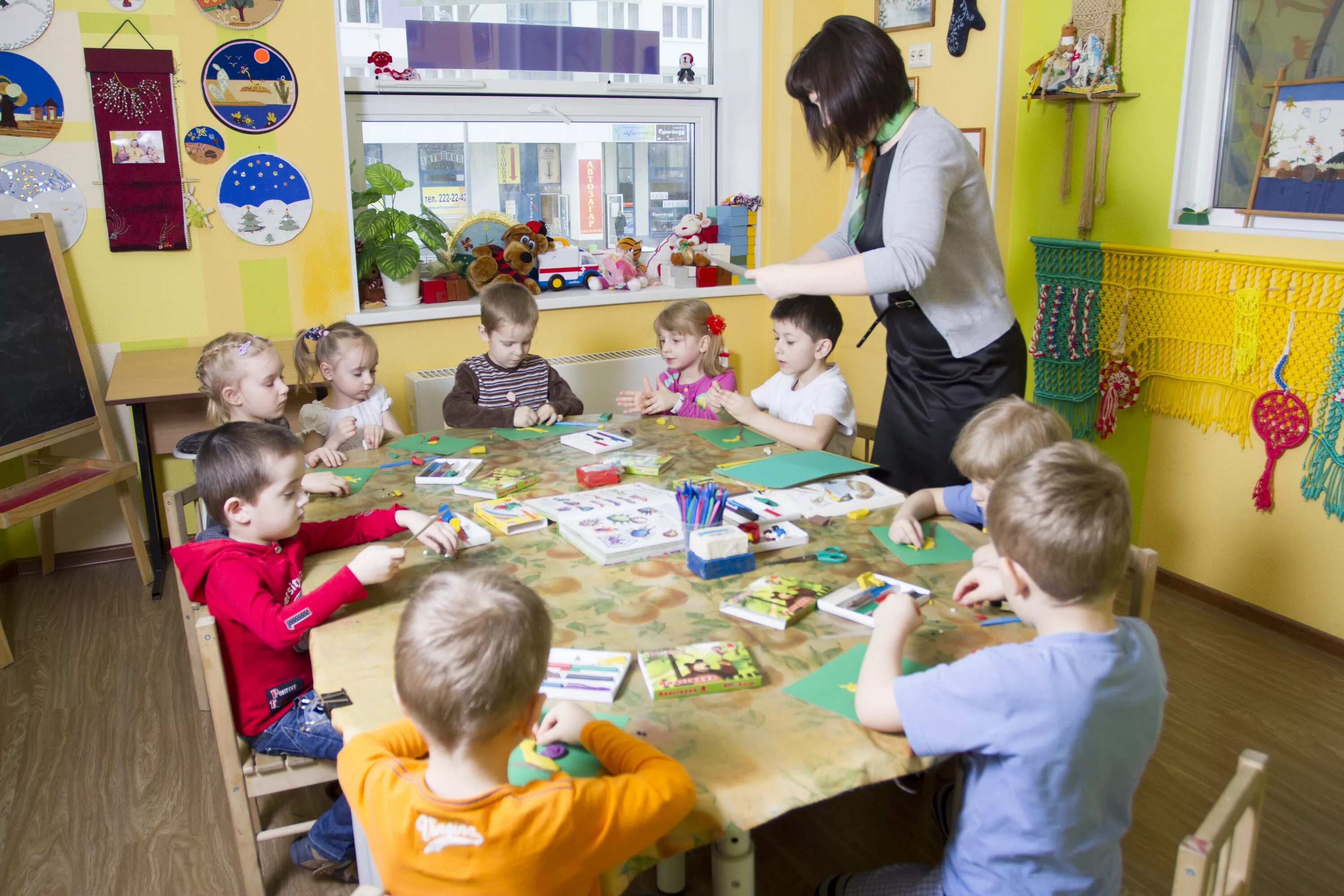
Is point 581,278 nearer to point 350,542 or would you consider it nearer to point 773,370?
point 773,370

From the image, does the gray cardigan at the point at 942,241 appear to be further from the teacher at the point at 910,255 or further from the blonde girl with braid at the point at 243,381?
the blonde girl with braid at the point at 243,381

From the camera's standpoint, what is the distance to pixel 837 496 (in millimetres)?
1906

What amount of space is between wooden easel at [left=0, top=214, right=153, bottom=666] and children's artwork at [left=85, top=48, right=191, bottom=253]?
23 centimetres

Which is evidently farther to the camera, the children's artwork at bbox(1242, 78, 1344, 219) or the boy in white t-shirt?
the children's artwork at bbox(1242, 78, 1344, 219)

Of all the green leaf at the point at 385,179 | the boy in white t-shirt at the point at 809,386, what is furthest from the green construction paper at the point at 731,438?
the green leaf at the point at 385,179

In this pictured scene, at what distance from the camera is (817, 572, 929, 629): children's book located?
55.8 inches

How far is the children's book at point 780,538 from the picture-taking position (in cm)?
167

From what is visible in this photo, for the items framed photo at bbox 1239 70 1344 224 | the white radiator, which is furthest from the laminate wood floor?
framed photo at bbox 1239 70 1344 224

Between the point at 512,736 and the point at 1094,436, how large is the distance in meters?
2.86

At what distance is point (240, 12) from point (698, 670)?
306cm

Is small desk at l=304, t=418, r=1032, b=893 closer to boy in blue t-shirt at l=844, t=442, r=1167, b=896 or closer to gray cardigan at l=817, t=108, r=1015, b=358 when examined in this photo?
boy in blue t-shirt at l=844, t=442, r=1167, b=896

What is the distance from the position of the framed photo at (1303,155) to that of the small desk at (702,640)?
1762 millimetres

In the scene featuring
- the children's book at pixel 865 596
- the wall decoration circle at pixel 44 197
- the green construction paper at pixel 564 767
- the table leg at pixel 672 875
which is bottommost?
the table leg at pixel 672 875

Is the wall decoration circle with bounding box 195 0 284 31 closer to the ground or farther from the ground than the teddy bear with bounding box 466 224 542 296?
farther from the ground
